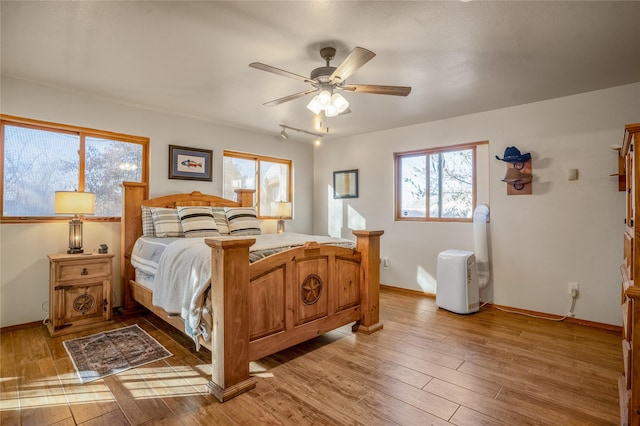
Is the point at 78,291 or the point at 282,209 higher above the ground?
the point at 282,209

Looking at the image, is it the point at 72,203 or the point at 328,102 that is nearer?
the point at 328,102

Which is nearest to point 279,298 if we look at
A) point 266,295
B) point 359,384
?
point 266,295

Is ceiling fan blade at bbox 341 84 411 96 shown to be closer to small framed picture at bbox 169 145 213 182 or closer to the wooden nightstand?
small framed picture at bbox 169 145 213 182

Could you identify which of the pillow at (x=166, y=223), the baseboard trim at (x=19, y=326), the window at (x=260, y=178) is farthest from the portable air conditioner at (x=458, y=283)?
the baseboard trim at (x=19, y=326)

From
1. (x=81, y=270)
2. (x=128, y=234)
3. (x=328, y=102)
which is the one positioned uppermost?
(x=328, y=102)

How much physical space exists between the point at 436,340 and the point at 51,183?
13.3 feet

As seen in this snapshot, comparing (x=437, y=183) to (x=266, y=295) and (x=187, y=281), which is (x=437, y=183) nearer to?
(x=266, y=295)

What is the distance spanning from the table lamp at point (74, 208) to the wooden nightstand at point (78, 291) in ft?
0.55

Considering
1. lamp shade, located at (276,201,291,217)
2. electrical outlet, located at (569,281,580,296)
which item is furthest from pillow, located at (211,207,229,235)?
electrical outlet, located at (569,281,580,296)

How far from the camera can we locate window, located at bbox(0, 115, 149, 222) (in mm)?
3021

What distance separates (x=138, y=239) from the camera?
343 cm

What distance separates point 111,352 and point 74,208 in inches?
54.5

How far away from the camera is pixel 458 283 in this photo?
355 cm

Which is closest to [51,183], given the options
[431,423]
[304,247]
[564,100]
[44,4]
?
[44,4]
